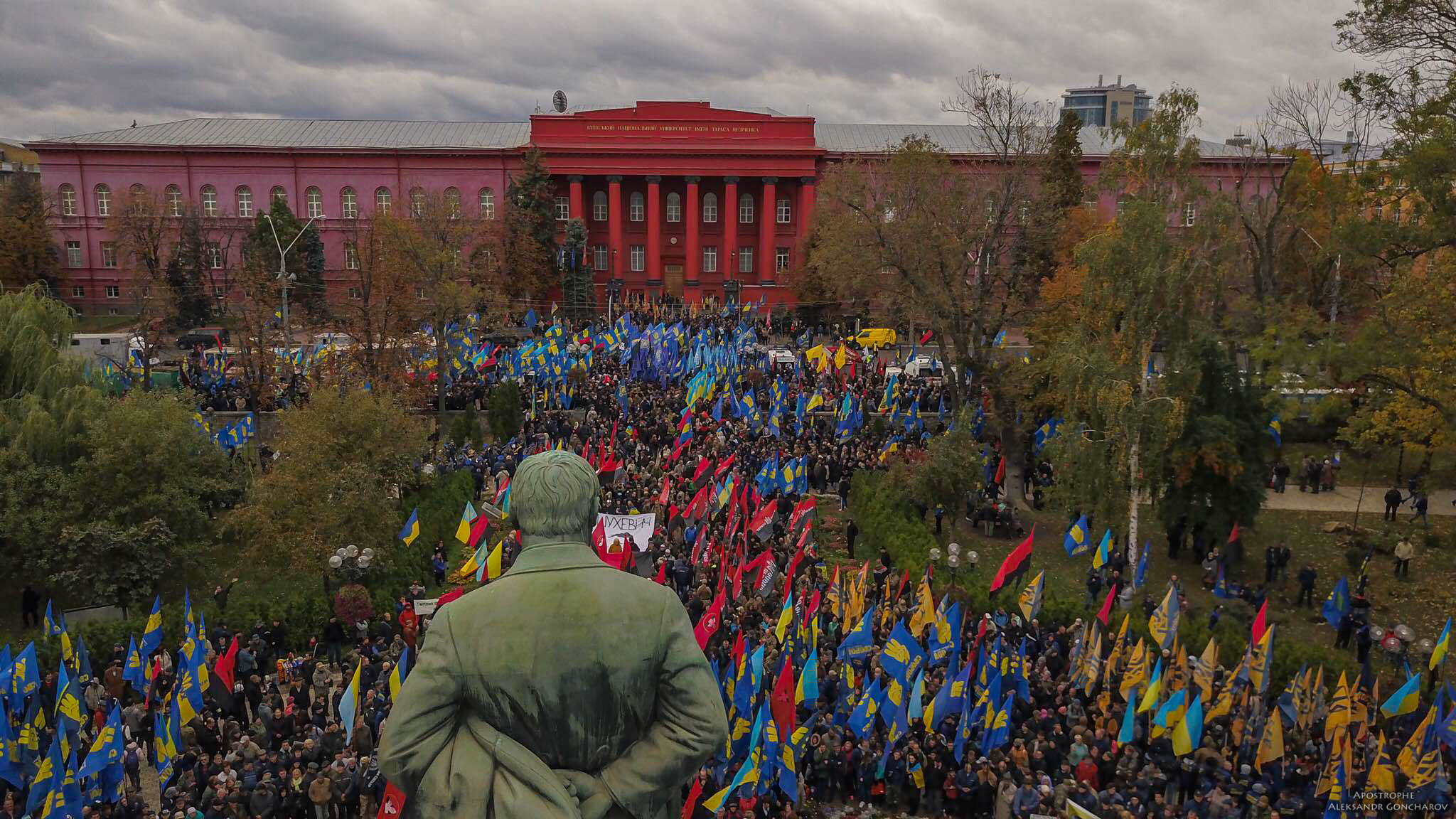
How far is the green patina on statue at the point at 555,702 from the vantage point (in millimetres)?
2969

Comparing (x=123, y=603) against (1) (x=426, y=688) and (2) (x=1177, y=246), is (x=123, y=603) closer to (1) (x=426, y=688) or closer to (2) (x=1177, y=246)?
(1) (x=426, y=688)

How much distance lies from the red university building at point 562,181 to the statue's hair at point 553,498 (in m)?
57.6

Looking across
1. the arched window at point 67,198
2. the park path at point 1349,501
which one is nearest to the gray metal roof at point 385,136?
the arched window at point 67,198

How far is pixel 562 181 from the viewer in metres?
65.2

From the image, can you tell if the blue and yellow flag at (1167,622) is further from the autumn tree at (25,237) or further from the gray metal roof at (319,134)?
the autumn tree at (25,237)

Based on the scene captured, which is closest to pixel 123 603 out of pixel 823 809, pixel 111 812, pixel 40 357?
pixel 40 357

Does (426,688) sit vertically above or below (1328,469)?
above

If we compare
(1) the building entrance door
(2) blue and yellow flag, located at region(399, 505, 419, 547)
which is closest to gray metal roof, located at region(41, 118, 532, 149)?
(1) the building entrance door

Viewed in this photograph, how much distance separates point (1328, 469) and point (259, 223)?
5268 cm

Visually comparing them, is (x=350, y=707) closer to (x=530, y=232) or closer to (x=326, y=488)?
(x=326, y=488)

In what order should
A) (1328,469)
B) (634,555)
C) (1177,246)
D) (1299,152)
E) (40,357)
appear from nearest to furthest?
(634,555) → (1177,246) → (40,357) → (1328,469) → (1299,152)

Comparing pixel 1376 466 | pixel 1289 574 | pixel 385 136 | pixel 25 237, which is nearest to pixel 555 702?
pixel 1289 574

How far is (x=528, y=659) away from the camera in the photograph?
298cm

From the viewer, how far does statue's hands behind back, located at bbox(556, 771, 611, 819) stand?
3.00m
